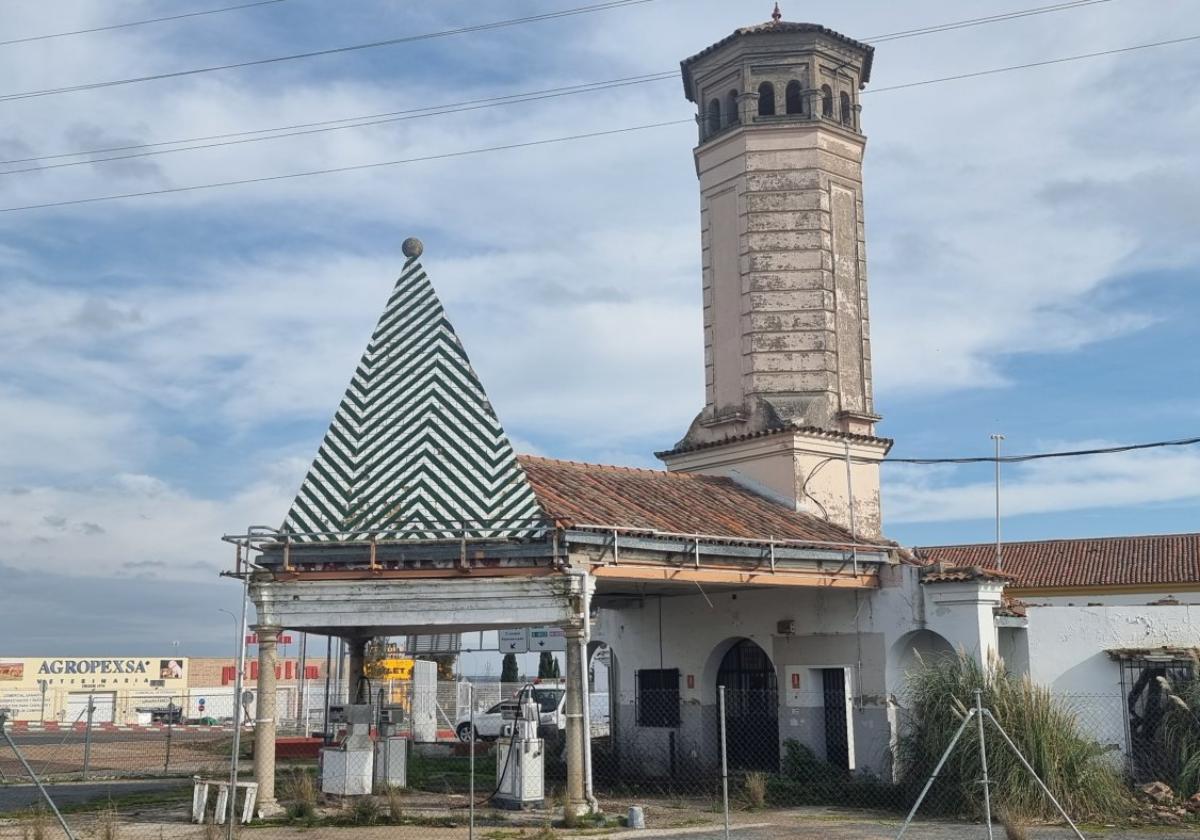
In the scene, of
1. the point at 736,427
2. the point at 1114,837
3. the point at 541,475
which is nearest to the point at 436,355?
the point at 541,475

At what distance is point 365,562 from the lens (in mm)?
17312

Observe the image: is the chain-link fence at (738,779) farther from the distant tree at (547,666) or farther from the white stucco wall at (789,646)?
the distant tree at (547,666)

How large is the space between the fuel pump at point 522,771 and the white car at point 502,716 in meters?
11.8

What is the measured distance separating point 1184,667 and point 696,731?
8.92m

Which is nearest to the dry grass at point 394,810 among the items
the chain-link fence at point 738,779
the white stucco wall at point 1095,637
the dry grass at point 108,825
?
the chain-link fence at point 738,779

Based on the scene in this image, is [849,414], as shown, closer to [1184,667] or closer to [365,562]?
[1184,667]

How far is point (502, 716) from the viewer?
32.0 m

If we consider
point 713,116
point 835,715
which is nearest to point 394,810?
point 835,715

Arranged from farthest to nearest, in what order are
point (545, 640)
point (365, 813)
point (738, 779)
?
point (545, 640)
point (738, 779)
point (365, 813)

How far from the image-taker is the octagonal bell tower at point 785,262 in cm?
2538

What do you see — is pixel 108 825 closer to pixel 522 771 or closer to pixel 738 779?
pixel 522 771

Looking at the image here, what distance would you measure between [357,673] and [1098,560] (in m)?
28.8

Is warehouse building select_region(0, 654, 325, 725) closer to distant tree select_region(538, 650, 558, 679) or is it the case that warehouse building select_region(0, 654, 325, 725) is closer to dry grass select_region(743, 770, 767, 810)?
distant tree select_region(538, 650, 558, 679)

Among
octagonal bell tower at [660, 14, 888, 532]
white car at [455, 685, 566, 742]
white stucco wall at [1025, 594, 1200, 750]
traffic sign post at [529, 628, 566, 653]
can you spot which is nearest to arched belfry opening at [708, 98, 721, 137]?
octagonal bell tower at [660, 14, 888, 532]
